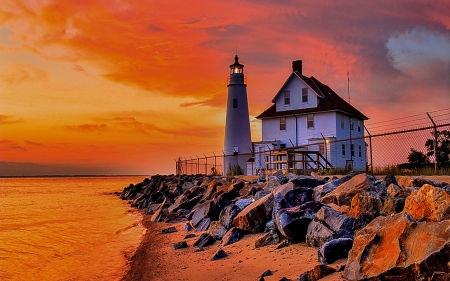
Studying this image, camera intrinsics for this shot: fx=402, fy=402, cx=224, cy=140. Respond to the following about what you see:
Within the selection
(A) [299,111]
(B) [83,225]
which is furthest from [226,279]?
(A) [299,111]

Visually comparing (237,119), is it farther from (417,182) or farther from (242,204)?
(417,182)

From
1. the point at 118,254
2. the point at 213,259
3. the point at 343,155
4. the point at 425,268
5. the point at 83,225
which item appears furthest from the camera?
the point at 343,155

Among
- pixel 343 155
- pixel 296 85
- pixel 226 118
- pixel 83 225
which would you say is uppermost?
pixel 296 85

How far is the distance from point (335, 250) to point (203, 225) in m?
6.09

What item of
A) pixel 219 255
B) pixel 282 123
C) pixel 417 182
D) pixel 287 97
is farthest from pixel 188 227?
pixel 287 97

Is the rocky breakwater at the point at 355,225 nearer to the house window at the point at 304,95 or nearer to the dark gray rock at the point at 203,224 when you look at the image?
the dark gray rock at the point at 203,224

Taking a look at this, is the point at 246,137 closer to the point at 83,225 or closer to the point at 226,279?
the point at 83,225

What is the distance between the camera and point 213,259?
7949mm

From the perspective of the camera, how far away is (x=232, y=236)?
897 centimetres

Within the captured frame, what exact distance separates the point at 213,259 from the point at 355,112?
106ft

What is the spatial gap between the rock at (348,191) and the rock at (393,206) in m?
1.20

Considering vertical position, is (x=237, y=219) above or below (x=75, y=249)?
above

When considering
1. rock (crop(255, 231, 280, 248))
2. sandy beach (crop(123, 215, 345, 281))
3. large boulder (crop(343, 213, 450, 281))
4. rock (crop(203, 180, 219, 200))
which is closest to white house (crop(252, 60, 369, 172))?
rock (crop(203, 180, 219, 200))

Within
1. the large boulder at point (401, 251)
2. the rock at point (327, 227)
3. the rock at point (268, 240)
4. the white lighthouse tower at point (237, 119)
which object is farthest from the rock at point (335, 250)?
the white lighthouse tower at point (237, 119)
